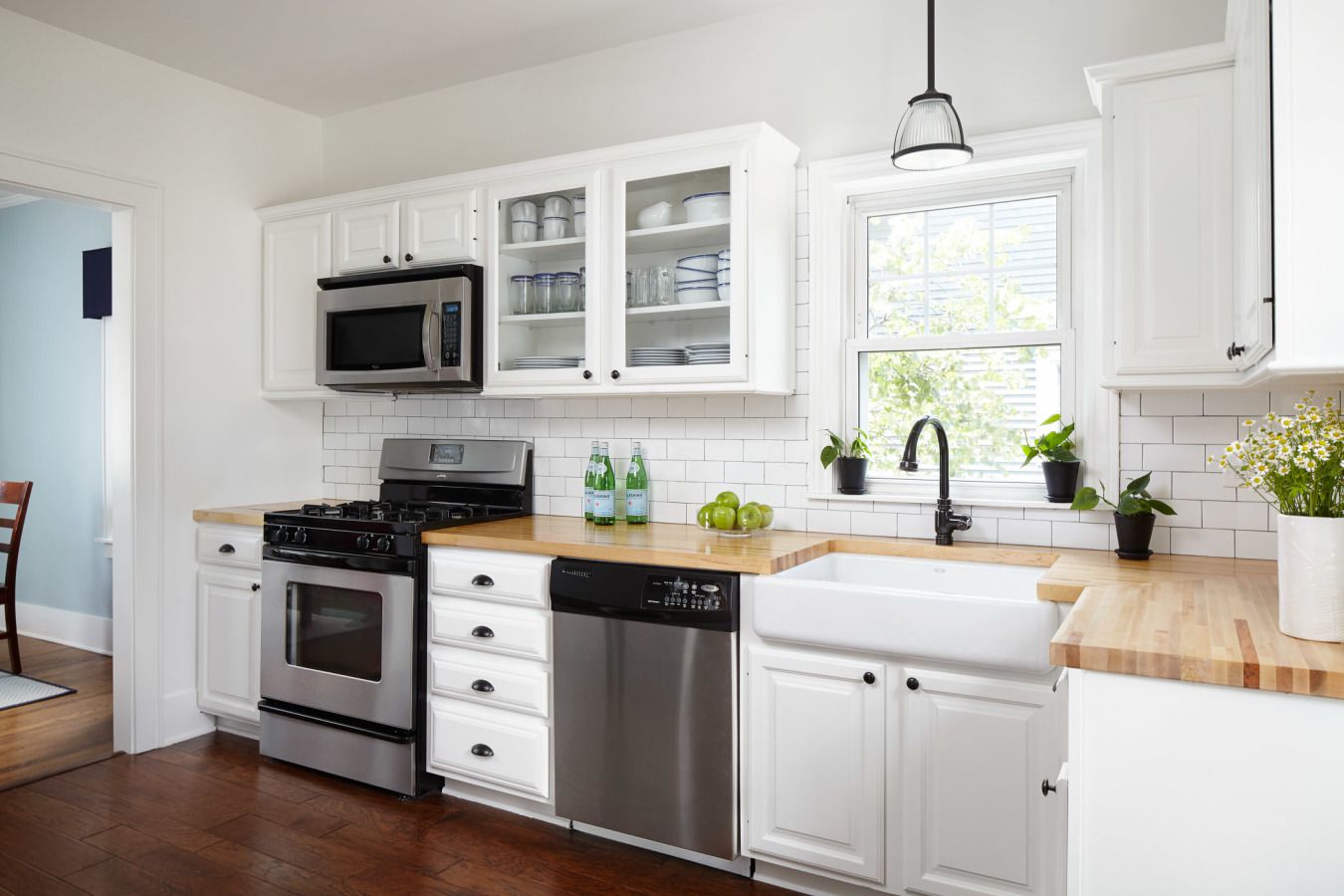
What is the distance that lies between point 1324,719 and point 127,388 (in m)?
3.83

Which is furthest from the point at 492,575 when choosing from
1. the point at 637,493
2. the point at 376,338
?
the point at 376,338

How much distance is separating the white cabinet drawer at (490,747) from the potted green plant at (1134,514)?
174 centimetres

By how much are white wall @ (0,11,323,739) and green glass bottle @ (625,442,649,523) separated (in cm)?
181

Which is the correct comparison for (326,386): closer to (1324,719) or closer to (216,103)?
(216,103)

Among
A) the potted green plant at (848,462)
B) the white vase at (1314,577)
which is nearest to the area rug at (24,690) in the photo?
the potted green plant at (848,462)

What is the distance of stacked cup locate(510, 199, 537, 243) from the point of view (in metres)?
3.29

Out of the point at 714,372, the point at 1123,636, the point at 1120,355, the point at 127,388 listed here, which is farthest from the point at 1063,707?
the point at 127,388

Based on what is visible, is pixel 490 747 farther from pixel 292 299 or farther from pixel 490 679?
pixel 292 299

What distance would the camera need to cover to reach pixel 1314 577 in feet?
4.74

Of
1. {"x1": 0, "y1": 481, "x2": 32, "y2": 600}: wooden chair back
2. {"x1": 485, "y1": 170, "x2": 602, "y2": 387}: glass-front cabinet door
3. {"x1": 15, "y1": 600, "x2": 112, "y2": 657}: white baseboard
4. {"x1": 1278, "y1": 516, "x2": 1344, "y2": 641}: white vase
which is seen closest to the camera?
{"x1": 1278, "y1": 516, "x2": 1344, "y2": 641}: white vase

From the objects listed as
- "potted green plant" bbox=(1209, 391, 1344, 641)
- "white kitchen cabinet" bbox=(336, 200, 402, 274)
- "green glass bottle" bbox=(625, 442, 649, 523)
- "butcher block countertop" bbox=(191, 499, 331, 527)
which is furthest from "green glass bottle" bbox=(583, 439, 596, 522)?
"potted green plant" bbox=(1209, 391, 1344, 641)

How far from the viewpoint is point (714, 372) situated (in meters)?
2.91

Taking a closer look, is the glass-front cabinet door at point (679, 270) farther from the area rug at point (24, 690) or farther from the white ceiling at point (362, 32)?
the area rug at point (24, 690)

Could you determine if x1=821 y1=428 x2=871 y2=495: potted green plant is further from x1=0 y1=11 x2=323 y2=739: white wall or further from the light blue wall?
the light blue wall
